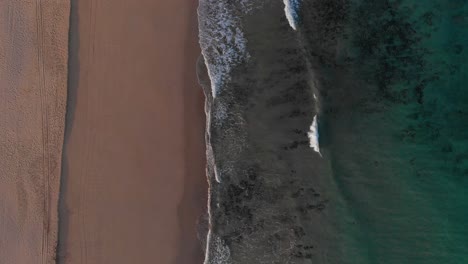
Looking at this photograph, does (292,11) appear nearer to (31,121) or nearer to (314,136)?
(314,136)

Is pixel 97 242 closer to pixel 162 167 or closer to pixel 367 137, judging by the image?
pixel 162 167

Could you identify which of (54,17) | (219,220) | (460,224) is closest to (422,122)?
(460,224)

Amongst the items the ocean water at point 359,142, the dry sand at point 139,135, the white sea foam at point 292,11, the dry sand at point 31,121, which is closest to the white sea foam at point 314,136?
the ocean water at point 359,142

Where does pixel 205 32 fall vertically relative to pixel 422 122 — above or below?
above

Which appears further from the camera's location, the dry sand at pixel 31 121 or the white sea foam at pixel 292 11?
the dry sand at pixel 31 121

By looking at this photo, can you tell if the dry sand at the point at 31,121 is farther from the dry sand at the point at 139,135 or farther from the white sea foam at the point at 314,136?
Result: the white sea foam at the point at 314,136

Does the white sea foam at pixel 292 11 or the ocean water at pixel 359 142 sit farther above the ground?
the white sea foam at pixel 292 11
